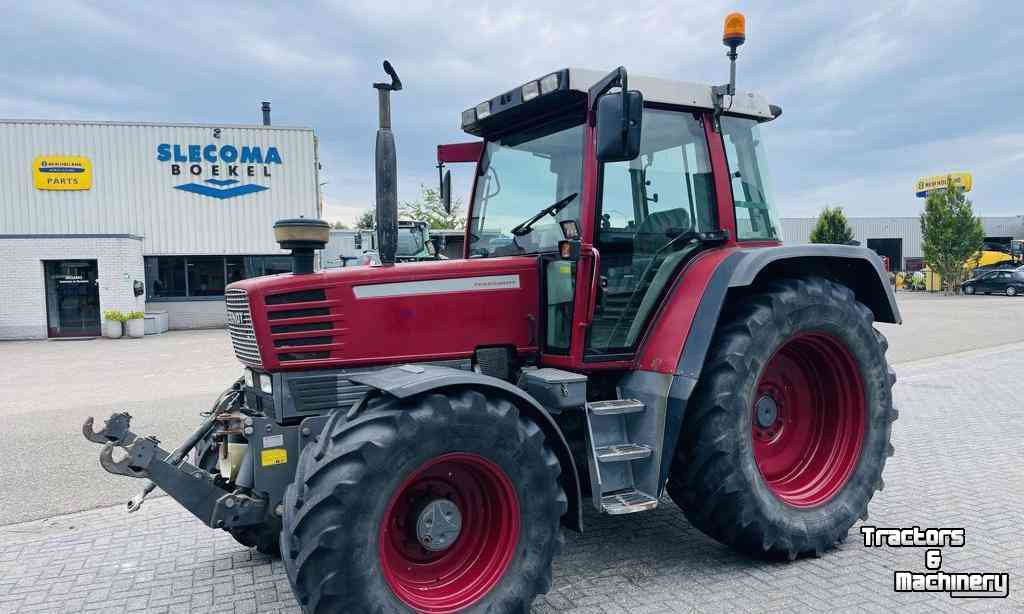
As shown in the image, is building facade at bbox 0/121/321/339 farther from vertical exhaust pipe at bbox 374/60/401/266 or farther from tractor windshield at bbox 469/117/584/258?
vertical exhaust pipe at bbox 374/60/401/266

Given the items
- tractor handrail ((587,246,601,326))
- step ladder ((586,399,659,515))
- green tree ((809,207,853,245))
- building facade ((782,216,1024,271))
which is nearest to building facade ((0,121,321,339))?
tractor handrail ((587,246,601,326))

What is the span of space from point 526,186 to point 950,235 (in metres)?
40.2

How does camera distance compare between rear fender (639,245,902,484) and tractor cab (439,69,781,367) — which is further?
tractor cab (439,69,781,367)

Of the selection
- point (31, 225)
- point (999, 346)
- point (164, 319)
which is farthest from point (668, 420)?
point (31, 225)

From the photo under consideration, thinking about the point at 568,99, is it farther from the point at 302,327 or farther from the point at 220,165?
the point at 220,165

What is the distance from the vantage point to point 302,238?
344 centimetres

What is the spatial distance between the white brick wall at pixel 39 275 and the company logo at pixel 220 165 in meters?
3.26

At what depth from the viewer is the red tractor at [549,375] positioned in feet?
9.92

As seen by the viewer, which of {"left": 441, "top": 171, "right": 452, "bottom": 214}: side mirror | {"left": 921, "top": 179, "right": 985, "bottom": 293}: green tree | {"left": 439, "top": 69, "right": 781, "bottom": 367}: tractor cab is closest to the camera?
{"left": 439, "top": 69, "right": 781, "bottom": 367}: tractor cab

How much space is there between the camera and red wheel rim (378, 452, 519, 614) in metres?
3.06

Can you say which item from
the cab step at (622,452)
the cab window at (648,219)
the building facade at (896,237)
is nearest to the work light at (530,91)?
the cab window at (648,219)

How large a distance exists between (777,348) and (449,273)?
1.90m

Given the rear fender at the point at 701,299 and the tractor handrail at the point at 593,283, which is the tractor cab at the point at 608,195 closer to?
the tractor handrail at the point at 593,283

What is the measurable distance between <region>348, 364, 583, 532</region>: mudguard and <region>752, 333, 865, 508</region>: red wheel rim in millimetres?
1377
